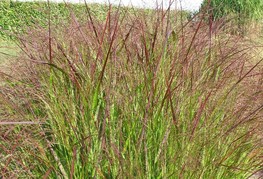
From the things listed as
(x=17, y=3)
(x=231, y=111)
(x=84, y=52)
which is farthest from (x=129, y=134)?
(x=17, y=3)

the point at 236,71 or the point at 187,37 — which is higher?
the point at 187,37

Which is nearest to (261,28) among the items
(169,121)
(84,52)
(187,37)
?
(187,37)

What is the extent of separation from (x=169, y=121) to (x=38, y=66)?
39.0 inches

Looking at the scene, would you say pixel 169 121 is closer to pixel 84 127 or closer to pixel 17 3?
pixel 84 127

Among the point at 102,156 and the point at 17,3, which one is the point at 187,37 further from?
the point at 17,3

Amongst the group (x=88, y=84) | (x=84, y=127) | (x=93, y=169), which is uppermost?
(x=88, y=84)

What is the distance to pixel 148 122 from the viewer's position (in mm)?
1872

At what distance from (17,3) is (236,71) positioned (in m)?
8.36

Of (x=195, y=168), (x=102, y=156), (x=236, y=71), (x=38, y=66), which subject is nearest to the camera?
(x=195, y=168)

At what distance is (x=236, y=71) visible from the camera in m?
2.66

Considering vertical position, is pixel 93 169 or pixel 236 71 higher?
pixel 236 71

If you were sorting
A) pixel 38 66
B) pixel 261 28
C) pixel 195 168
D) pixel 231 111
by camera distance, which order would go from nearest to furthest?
pixel 195 168 → pixel 231 111 → pixel 38 66 → pixel 261 28

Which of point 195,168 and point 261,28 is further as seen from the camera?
point 261,28

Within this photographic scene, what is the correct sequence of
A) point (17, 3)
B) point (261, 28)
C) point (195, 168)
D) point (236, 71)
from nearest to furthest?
point (195, 168)
point (236, 71)
point (261, 28)
point (17, 3)
